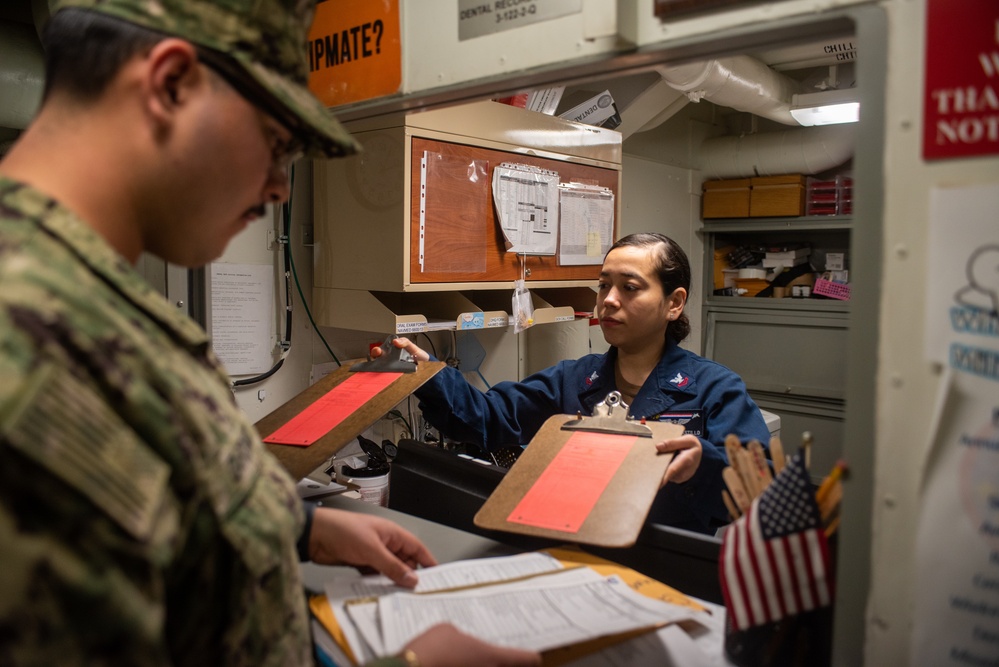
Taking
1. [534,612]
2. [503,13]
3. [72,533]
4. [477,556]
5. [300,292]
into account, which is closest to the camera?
[72,533]

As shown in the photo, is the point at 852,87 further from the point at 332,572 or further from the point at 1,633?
the point at 1,633

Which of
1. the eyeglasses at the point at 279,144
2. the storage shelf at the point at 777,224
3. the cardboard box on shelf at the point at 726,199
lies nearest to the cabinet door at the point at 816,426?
the storage shelf at the point at 777,224

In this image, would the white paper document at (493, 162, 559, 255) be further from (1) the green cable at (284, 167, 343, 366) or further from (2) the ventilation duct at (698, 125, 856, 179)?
(2) the ventilation duct at (698, 125, 856, 179)

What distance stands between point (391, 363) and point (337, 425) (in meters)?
0.24

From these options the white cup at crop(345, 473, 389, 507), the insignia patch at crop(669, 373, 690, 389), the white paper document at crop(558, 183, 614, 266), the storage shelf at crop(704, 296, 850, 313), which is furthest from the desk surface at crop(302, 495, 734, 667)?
the storage shelf at crop(704, 296, 850, 313)

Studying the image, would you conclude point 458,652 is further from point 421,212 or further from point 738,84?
point 738,84

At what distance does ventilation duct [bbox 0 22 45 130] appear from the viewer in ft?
5.08

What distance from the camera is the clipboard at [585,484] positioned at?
38.0 inches

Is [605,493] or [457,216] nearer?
[605,493]

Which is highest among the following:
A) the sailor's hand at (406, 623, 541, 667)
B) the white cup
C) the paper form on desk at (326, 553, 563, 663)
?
the sailor's hand at (406, 623, 541, 667)

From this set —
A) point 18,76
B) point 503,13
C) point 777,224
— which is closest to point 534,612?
point 503,13

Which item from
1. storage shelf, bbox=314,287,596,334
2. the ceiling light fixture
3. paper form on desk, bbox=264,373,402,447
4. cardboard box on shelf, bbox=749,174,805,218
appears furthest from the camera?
cardboard box on shelf, bbox=749,174,805,218

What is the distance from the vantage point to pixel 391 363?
1524 millimetres

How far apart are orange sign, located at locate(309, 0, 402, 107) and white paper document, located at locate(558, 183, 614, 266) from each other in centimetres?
113
